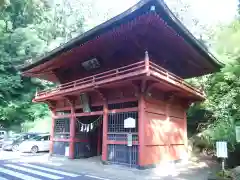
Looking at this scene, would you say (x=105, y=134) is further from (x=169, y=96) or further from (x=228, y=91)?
(x=228, y=91)

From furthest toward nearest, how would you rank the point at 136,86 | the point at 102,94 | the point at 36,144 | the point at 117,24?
1. the point at 36,144
2. the point at 102,94
3. the point at 136,86
4. the point at 117,24

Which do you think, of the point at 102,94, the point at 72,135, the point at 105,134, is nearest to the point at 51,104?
the point at 72,135

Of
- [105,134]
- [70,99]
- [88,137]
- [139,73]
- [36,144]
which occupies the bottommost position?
[36,144]

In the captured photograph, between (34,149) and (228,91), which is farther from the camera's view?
(34,149)

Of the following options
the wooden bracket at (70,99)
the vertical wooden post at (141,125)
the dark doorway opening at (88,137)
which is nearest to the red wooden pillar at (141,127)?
the vertical wooden post at (141,125)

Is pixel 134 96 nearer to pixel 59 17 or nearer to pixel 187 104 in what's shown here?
pixel 187 104

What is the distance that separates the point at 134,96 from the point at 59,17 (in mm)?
30658

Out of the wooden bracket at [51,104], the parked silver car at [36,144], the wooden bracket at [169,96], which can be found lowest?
the parked silver car at [36,144]

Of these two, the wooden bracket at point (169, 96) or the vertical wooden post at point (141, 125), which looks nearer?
the vertical wooden post at point (141, 125)

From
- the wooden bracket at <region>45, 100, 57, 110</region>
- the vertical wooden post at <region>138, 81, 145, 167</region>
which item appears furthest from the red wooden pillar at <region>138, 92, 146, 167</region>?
the wooden bracket at <region>45, 100, 57, 110</region>

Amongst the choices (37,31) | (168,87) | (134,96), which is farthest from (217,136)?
(37,31)

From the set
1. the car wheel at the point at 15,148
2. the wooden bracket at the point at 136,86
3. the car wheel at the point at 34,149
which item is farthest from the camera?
the car wheel at the point at 15,148

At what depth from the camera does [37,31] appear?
31500mm

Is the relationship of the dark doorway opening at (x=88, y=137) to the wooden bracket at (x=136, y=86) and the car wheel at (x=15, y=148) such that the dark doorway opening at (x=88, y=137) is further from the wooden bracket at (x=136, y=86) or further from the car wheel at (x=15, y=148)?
the car wheel at (x=15, y=148)
